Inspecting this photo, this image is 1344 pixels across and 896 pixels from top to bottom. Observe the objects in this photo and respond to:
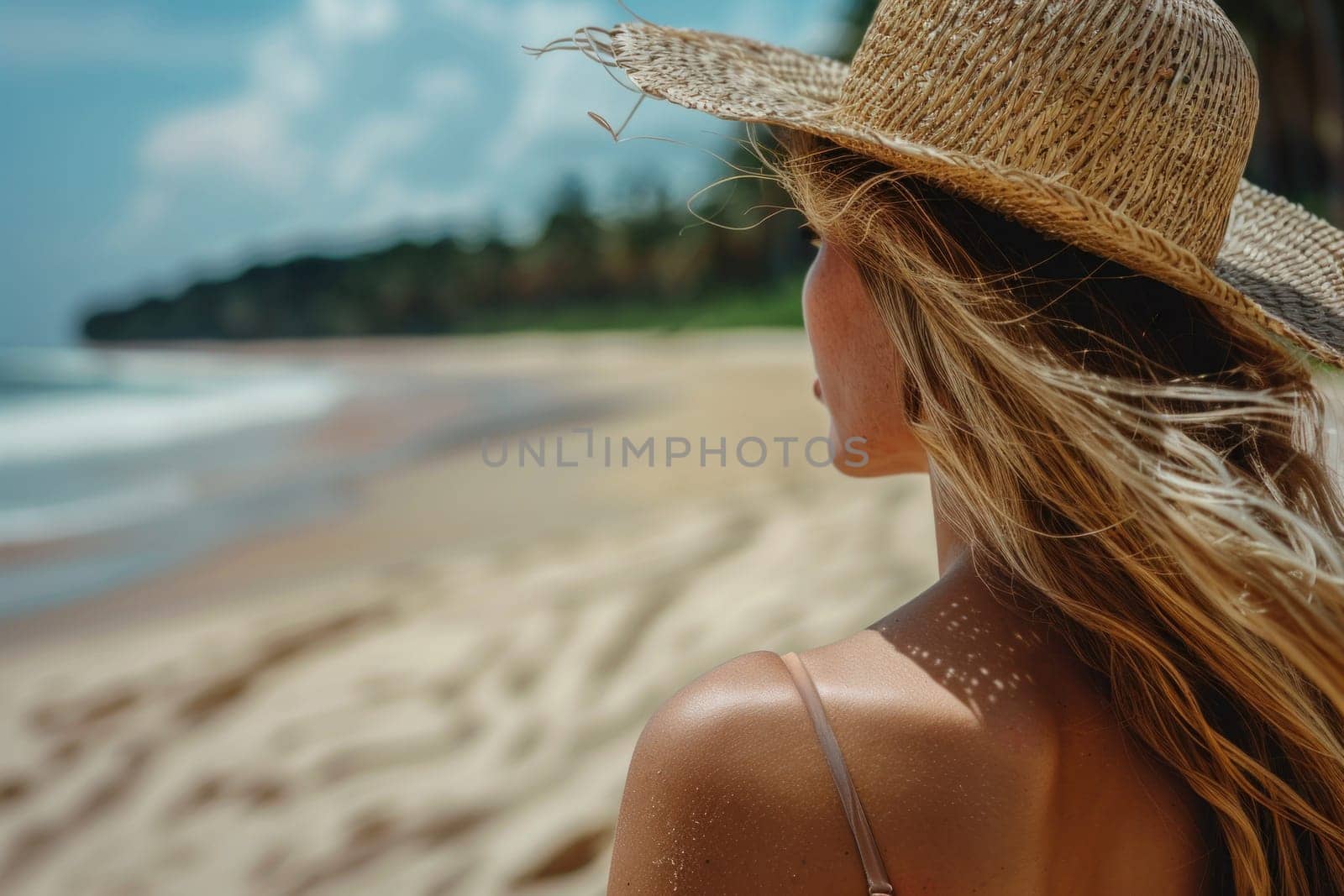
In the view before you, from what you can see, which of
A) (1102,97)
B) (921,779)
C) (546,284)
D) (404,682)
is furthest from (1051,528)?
(546,284)

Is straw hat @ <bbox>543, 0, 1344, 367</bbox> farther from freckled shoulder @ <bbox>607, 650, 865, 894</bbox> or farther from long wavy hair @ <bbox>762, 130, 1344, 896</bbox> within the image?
freckled shoulder @ <bbox>607, 650, 865, 894</bbox>

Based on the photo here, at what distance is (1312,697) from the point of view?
1.01 meters

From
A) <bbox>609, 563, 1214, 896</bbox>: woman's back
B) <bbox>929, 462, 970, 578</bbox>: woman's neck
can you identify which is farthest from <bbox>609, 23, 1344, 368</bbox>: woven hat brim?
<bbox>609, 563, 1214, 896</bbox>: woman's back

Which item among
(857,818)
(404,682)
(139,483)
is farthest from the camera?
(139,483)

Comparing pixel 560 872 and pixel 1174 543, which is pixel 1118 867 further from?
pixel 560 872

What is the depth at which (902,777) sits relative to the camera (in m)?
0.83

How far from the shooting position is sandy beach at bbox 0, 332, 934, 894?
223 centimetres

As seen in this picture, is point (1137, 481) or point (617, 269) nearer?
point (1137, 481)

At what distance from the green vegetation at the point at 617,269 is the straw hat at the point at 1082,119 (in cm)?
1446

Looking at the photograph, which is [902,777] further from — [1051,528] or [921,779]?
[1051,528]

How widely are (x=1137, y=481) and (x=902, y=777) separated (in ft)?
1.08

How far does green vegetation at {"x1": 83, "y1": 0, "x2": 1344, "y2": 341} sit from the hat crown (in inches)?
Answer: 570

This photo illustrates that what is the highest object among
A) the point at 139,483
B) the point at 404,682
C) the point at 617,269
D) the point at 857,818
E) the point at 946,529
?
the point at 946,529

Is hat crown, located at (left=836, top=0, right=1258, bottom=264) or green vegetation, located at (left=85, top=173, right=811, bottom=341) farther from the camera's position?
green vegetation, located at (left=85, top=173, right=811, bottom=341)
